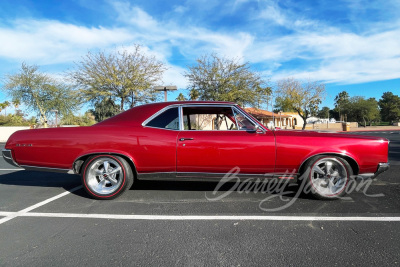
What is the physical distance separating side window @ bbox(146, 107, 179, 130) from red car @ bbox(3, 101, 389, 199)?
2 cm

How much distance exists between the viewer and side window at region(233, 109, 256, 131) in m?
3.20

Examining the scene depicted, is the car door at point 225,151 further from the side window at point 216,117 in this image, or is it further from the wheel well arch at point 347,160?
the wheel well arch at point 347,160

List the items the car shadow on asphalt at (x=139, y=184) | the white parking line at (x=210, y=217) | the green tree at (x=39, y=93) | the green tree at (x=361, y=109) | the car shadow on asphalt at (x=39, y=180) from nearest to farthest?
the white parking line at (x=210, y=217) → the car shadow on asphalt at (x=139, y=184) → the car shadow on asphalt at (x=39, y=180) → the green tree at (x=39, y=93) → the green tree at (x=361, y=109)

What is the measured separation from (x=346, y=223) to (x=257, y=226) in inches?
43.0

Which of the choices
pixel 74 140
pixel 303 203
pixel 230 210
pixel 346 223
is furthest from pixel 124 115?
pixel 346 223

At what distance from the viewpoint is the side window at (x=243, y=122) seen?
3195mm

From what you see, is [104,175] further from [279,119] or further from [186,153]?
[279,119]

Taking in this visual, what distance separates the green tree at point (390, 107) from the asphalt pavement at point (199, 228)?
7073 centimetres

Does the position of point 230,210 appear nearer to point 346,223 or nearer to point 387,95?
point 346,223

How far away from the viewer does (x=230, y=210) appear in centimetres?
285

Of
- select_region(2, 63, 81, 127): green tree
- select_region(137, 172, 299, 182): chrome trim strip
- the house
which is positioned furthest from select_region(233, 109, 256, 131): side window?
A: the house

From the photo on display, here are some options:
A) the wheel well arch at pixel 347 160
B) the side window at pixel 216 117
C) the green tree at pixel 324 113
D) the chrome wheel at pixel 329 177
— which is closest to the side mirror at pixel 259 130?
the side window at pixel 216 117

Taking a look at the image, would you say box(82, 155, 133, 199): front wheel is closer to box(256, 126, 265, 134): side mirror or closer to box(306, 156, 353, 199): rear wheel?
box(256, 126, 265, 134): side mirror

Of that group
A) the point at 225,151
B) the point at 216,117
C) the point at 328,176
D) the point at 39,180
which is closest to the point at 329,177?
the point at 328,176
